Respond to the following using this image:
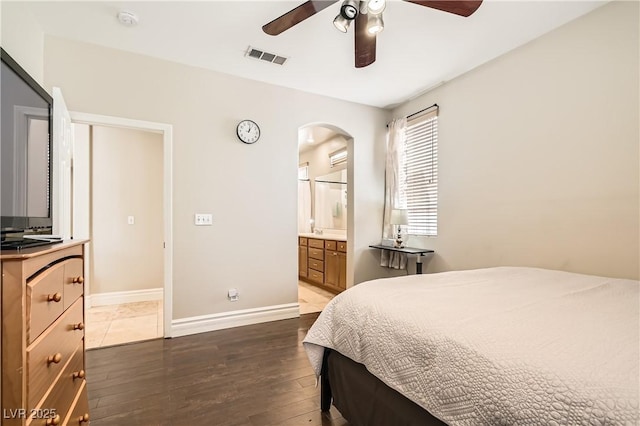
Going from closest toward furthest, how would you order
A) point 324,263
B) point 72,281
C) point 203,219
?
point 72,281, point 203,219, point 324,263

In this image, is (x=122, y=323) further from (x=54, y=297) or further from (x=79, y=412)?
(x=54, y=297)

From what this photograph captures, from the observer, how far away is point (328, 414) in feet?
5.85

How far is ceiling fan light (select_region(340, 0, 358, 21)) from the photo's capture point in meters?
1.85

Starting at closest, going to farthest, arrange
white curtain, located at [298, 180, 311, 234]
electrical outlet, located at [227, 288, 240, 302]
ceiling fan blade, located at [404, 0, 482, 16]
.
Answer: ceiling fan blade, located at [404, 0, 482, 16]
electrical outlet, located at [227, 288, 240, 302]
white curtain, located at [298, 180, 311, 234]

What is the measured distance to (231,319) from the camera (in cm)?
327

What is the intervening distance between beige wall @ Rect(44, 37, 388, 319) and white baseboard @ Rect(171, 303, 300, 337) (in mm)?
63

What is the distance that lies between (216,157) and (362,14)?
77.6 inches

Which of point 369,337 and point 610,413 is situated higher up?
point 610,413

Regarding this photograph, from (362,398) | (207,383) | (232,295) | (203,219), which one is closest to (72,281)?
(207,383)

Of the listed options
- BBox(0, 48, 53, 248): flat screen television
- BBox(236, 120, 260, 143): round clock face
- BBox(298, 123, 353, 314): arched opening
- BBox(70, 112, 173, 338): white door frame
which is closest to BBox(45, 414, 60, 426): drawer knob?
BBox(0, 48, 53, 248): flat screen television

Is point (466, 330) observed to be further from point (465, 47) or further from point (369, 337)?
point (465, 47)

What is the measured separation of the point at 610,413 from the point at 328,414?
4.75 ft

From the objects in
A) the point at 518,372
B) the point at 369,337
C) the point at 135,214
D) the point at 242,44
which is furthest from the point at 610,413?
the point at 135,214

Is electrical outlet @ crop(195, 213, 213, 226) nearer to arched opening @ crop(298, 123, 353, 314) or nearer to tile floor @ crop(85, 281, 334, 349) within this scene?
tile floor @ crop(85, 281, 334, 349)
